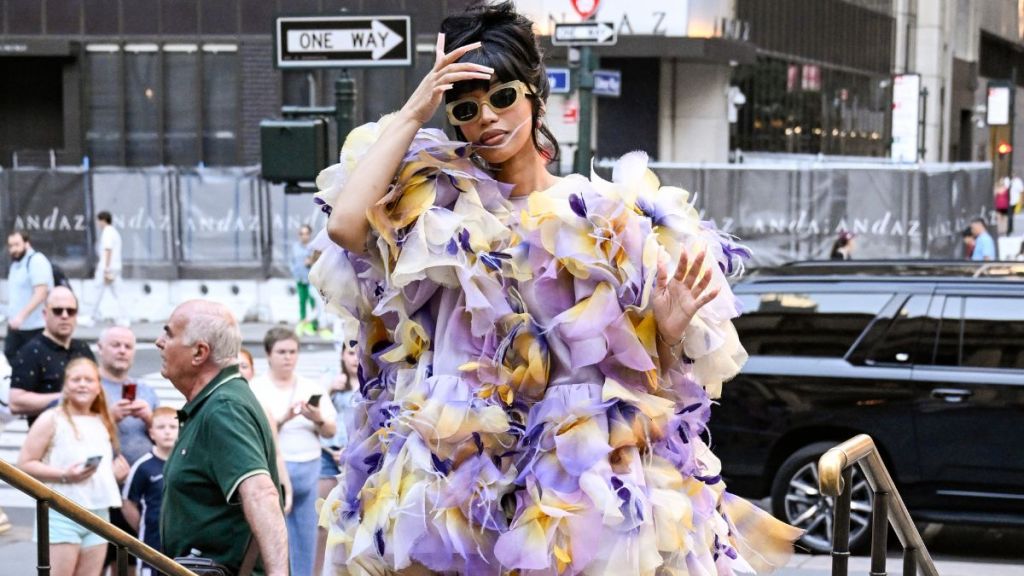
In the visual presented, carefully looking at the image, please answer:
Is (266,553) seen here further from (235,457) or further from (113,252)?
(113,252)

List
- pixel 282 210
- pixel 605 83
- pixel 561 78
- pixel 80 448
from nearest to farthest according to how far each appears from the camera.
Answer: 1. pixel 80 448
2. pixel 561 78
3. pixel 605 83
4. pixel 282 210

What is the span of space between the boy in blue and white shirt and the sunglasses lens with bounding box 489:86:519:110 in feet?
11.0

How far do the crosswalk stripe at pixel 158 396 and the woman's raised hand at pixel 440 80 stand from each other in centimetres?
561

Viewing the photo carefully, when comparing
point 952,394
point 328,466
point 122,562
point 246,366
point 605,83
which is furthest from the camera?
point 605,83

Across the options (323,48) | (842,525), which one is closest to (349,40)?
(323,48)

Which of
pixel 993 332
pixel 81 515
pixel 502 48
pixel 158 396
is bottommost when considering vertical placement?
pixel 158 396

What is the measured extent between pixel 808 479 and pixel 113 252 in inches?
620

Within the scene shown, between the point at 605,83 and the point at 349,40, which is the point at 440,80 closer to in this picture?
the point at 349,40

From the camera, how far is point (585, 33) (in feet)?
53.8

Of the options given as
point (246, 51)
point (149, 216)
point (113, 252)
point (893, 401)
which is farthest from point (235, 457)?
point (246, 51)

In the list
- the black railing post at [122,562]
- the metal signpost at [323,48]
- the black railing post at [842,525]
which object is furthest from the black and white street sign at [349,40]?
the black railing post at [122,562]

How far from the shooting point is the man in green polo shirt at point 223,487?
4441mm

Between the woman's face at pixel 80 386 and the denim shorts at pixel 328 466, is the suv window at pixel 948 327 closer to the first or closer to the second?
the denim shorts at pixel 328 466

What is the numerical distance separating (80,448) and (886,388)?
4.76m
